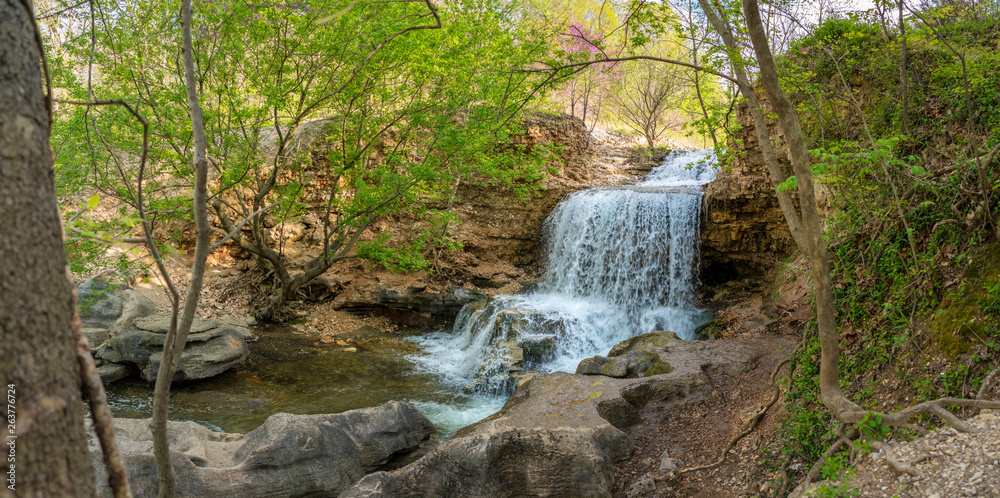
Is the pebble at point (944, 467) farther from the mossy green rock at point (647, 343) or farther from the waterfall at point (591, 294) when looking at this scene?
the waterfall at point (591, 294)

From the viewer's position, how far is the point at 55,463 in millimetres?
986

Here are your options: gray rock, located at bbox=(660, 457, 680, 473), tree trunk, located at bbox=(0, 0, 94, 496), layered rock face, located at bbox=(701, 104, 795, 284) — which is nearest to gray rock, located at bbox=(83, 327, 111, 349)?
gray rock, located at bbox=(660, 457, 680, 473)

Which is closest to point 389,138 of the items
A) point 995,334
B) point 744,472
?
point 744,472

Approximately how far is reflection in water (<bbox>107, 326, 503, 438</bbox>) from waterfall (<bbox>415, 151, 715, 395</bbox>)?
29.9 inches

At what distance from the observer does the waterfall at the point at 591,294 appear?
9.40 meters

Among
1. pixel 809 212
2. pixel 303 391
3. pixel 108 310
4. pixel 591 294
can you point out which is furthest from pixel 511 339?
pixel 108 310

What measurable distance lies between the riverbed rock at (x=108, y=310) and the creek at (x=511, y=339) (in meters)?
1.49

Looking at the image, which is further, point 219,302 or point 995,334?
point 219,302

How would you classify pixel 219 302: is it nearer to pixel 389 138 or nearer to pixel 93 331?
pixel 93 331

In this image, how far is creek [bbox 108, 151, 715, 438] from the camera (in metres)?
7.45

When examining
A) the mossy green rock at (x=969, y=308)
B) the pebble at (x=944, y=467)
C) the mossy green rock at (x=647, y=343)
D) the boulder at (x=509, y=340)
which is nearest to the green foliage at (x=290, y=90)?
the boulder at (x=509, y=340)

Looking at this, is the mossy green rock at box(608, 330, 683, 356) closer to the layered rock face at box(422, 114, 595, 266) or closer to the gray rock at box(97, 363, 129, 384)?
the layered rock face at box(422, 114, 595, 266)

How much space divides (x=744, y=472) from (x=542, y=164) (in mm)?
8057

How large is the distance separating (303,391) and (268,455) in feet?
11.8
